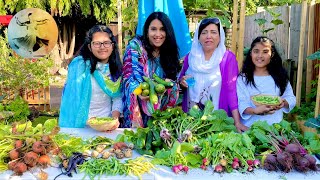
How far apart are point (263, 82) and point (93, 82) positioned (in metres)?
1.46

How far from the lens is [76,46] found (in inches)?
552

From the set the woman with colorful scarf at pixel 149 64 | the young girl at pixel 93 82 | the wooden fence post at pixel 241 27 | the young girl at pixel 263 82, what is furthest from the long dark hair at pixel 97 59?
the wooden fence post at pixel 241 27

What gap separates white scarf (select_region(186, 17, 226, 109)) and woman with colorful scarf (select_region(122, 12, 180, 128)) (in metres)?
0.19

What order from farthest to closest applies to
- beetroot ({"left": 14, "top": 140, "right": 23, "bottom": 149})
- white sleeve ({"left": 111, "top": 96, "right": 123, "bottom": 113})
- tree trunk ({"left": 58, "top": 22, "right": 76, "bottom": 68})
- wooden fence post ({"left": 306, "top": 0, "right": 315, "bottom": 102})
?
tree trunk ({"left": 58, "top": 22, "right": 76, "bottom": 68}) < wooden fence post ({"left": 306, "top": 0, "right": 315, "bottom": 102}) < white sleeve ({"left": 111, "top": 96, "right": 123, "bottom": 113}) < beetroot ({"left": 14, "top": 140, "right": 23, "bottom": 149})

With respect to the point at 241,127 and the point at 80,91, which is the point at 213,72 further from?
the point at 80,91

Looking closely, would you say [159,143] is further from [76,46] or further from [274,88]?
[76,46]

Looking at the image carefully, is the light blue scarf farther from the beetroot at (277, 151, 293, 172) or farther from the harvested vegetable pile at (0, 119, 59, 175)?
the beetroot at (277, 151, 293, 172)

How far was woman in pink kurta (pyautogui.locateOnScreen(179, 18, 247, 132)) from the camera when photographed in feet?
9.66

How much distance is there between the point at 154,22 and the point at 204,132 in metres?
1.10

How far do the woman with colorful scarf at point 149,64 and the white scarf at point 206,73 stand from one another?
7.5 inches

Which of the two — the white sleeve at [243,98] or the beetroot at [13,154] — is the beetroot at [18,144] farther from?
the white sleeve at [243,98]

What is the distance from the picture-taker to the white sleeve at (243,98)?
115 inches

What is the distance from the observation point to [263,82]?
2.93 metres

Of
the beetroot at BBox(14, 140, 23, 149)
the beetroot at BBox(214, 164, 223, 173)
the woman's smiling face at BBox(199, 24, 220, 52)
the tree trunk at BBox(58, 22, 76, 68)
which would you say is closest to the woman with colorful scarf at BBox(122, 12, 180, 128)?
the woman's smiling face at BBox(199, 24, 220, 52)
